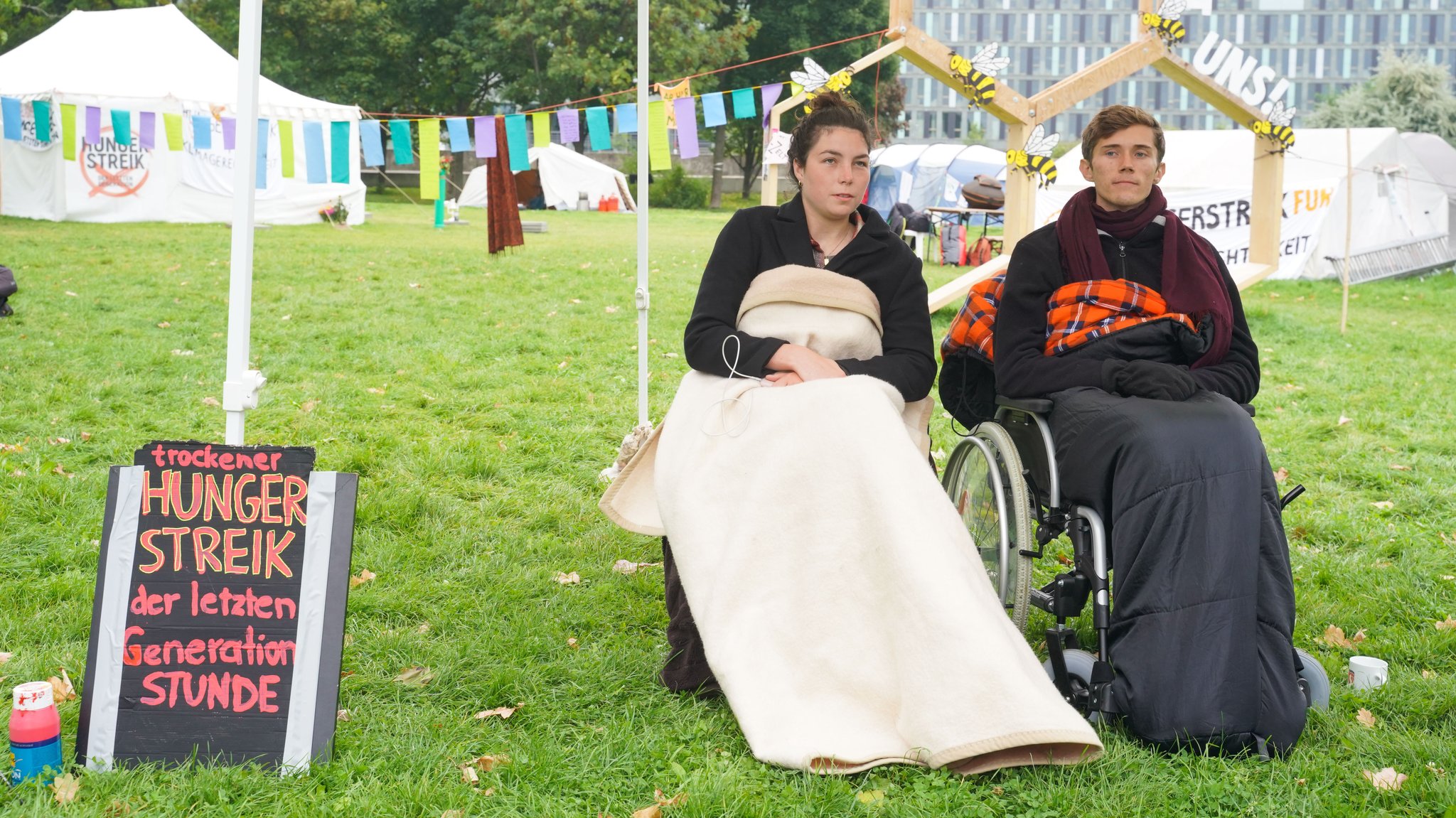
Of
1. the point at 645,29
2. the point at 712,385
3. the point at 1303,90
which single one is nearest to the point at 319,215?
the point at 645,29

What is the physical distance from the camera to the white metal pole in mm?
4395

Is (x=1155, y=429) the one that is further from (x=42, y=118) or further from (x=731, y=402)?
(x=42, y=118)

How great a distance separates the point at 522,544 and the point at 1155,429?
2.39 meters

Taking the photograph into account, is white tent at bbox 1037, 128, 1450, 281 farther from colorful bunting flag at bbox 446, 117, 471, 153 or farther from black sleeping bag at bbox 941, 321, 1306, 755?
black sleeping bag at bbox 941, 321, 1306, 755

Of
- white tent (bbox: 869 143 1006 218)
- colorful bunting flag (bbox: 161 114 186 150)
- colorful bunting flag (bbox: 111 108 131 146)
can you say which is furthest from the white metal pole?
white tent (bbox: 869 143 1006 218)

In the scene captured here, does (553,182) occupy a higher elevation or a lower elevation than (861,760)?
higher

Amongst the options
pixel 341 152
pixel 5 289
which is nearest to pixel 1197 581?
pixel 5 289

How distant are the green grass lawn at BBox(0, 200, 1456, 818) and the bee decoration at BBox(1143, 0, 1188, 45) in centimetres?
240

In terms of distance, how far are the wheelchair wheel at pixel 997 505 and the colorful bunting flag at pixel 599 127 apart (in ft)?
14.2

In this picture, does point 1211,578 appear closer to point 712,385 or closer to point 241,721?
point 712,385

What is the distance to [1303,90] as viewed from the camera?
112m

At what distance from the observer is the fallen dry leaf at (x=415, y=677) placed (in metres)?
3.16

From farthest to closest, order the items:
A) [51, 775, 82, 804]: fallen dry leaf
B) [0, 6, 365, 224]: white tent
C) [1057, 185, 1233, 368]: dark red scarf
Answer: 1. [0, 6, 365, 224]: white tent
2. [1057, 185, 1233, 368]: dark red scarf
3. [51, 775, 82, 804]: fallen dry leaf

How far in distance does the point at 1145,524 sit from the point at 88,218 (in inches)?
724
